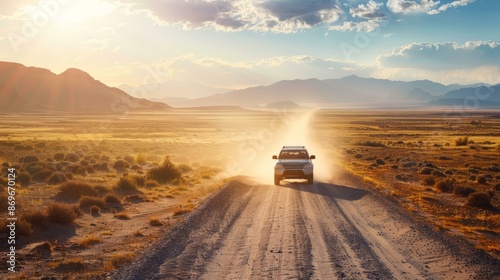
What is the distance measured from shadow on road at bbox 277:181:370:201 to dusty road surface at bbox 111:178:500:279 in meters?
2.38

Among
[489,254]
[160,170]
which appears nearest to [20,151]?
[160,170]

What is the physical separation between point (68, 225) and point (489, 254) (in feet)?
43.0

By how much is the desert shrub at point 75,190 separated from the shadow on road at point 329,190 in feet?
32.1

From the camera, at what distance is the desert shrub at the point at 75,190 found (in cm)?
2184

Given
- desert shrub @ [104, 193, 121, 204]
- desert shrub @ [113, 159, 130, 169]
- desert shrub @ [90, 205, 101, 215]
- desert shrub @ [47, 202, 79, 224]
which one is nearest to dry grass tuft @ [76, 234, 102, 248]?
desert shrub @ [47, 202, 79, 224]

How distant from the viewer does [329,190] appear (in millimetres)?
22234

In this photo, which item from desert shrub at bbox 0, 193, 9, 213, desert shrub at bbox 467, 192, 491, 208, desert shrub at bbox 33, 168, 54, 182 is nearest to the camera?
desert shrub at bbox 0, 193, 9, 213

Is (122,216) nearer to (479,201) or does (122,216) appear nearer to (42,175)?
(42,175)

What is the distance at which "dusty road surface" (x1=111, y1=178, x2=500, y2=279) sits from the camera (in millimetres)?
9438

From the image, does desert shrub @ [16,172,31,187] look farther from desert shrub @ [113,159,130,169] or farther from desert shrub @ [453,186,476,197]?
desert shrub @ [453,186,476,197]

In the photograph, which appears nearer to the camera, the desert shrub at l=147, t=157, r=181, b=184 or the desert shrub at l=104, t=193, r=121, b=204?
the desert shrub at l=104, t=193, r=121, b=204

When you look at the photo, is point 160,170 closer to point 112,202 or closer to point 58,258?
point 112,202

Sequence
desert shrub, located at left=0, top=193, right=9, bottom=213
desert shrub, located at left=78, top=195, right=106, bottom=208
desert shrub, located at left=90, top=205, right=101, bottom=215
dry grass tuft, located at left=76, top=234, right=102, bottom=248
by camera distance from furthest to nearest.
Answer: desert shrub, located at left=78, top=195, right=106, bottom=208, desert shrub, located at left=90, top=205, right=101, bottom=215, desert shrub, located at left=0, top=193, right=9, bottom=213, dry grass tuft, located at left=76, top=234, right=102, bottom=248

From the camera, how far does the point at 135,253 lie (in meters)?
11.6
